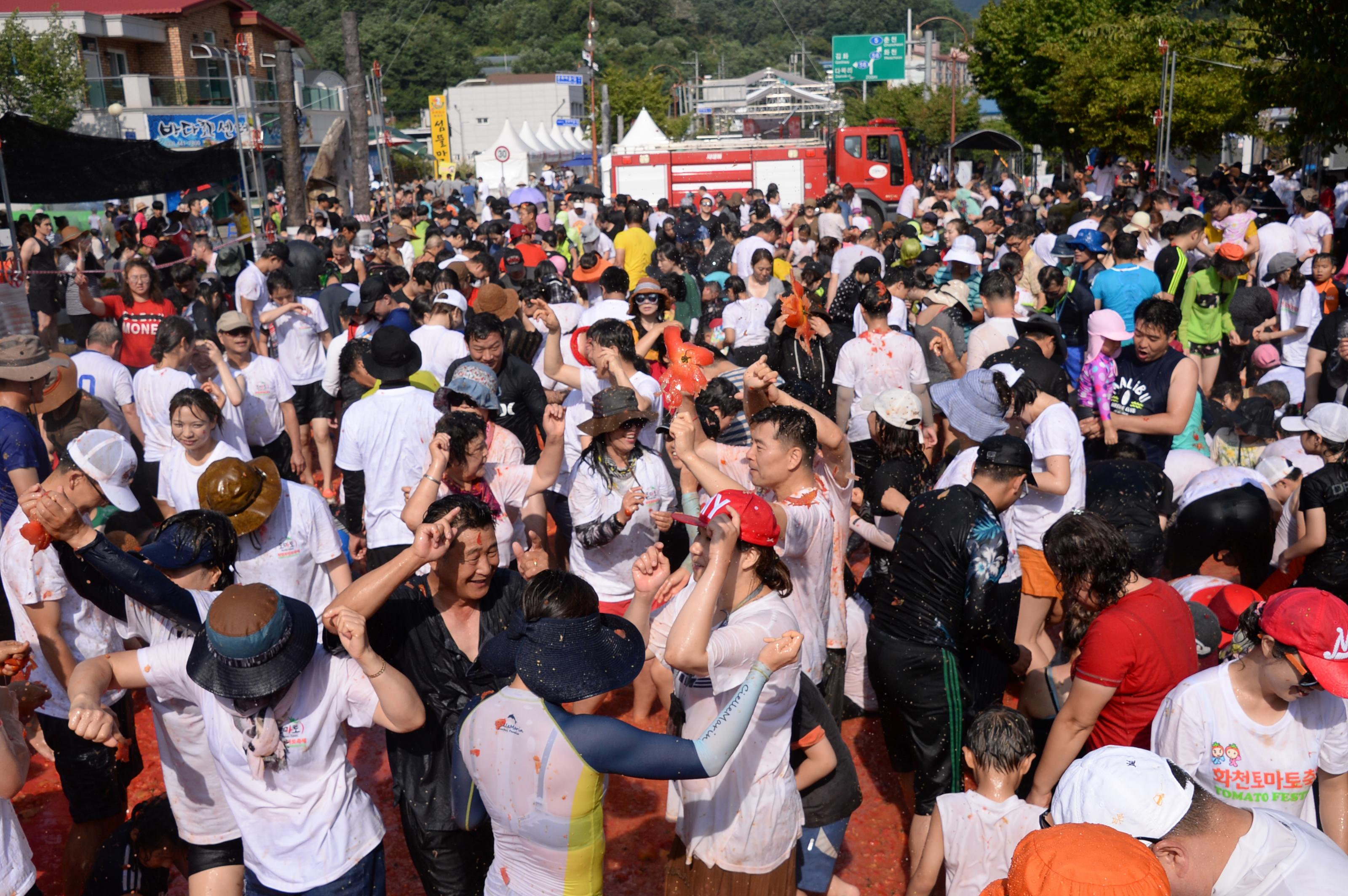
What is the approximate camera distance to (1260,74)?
11.9 m

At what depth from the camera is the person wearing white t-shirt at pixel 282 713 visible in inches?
103

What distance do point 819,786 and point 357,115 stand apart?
21.0m

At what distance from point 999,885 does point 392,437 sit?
3.64 meters

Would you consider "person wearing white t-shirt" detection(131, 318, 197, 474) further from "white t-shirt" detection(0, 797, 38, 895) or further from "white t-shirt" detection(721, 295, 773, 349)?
"white t-shirt" detection(721, 295, 773, 349)

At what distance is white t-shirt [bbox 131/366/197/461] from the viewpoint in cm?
570

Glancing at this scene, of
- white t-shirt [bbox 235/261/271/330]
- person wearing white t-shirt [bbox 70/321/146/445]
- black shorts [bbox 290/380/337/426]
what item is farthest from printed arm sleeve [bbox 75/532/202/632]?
white t-shirt [bbox 235/261/271/330]

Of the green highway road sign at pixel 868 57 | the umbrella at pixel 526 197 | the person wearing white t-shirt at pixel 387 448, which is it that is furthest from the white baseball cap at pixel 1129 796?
the green highway road sign at pixel 868 57

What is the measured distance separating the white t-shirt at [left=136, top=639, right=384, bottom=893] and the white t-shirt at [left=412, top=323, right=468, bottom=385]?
153 inches

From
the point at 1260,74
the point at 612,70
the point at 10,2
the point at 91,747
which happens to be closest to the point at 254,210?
the point at 10,2

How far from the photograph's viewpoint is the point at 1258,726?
9.21 ft

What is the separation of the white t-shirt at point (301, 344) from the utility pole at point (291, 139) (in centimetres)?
1280

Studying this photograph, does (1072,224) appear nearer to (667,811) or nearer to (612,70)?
(667,811)

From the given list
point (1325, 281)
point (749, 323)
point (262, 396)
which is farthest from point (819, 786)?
point (1325, 281)

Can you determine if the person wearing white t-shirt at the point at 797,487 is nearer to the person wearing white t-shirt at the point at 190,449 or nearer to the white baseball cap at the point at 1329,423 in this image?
the person wearing white t-shirt at the point at 190,449
